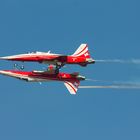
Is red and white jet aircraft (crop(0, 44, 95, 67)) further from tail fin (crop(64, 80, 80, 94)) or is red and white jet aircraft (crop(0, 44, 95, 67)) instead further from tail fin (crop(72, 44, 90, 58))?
tail fin (crop(64, 80, 80, 94))

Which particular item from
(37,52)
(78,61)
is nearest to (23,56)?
(37,52)

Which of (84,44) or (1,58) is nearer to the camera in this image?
(1,58)

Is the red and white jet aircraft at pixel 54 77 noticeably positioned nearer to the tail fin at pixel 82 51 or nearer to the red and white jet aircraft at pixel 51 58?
the red and white jet aircraft at pixel 51 58

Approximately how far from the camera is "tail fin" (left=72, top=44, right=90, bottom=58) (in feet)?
401

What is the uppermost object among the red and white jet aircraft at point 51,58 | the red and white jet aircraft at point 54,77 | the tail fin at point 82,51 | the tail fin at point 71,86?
the tail fin at point 82,51

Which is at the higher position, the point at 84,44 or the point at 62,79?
the point at 84,44

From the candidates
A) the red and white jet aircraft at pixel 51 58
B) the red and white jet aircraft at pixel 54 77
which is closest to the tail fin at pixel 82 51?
the red and white jet aircraft at pixel 51 58

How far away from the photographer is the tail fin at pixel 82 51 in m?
122

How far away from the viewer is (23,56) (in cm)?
11988

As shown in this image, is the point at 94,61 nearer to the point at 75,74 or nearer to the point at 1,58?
the point at 75,74

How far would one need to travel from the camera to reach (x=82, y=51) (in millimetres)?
123500

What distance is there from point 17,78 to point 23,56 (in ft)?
24.3

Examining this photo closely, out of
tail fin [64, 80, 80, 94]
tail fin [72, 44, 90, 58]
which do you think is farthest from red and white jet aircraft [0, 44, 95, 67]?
tail fin [64, 80, 80, 94]

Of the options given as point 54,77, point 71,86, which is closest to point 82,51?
point 71,86
